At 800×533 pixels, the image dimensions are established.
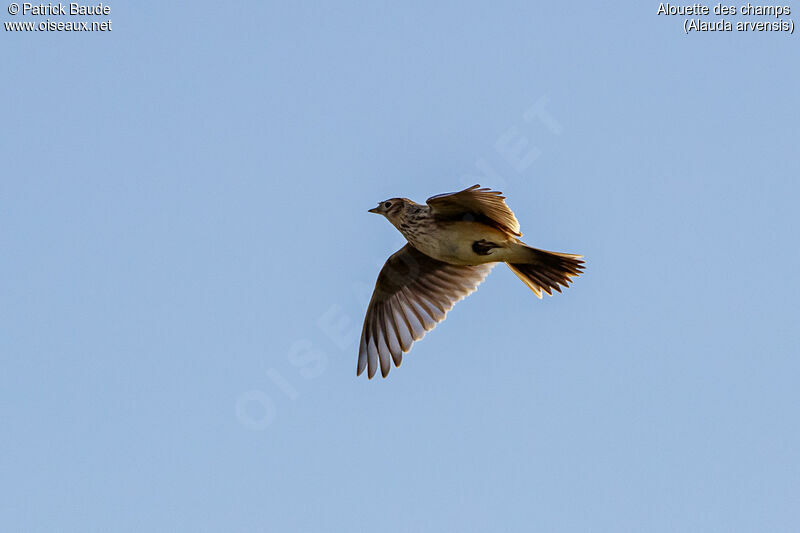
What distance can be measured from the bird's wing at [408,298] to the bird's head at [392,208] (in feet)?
3.44

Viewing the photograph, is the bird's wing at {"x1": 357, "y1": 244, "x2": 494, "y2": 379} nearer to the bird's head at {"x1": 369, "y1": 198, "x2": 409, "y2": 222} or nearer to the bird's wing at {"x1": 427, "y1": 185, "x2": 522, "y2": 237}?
the bird's head at {"x1": 369, "y1": 198, "x2": 409, "y2": 222}

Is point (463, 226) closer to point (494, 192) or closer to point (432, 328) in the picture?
point (494, 192)

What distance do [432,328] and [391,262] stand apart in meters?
0.91

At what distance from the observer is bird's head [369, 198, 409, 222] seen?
44.4ft

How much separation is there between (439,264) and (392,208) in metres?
1.48

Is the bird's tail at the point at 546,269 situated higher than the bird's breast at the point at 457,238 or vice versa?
the bird's breast at the point at 457,238

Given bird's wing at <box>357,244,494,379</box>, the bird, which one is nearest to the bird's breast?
the bird

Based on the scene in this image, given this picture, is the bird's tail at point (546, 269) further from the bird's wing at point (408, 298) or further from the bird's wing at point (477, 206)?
the bird's wing at point (408, 298)

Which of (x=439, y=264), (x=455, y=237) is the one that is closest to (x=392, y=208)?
(x=455, y=237)

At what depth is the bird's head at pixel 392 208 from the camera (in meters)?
13.5

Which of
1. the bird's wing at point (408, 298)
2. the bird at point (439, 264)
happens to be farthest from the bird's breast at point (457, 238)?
the bird's wing at point (408, 298)

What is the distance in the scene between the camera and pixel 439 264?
1486cm

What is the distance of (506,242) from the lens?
520 inches

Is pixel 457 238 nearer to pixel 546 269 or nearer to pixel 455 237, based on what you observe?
pixel 455 237
